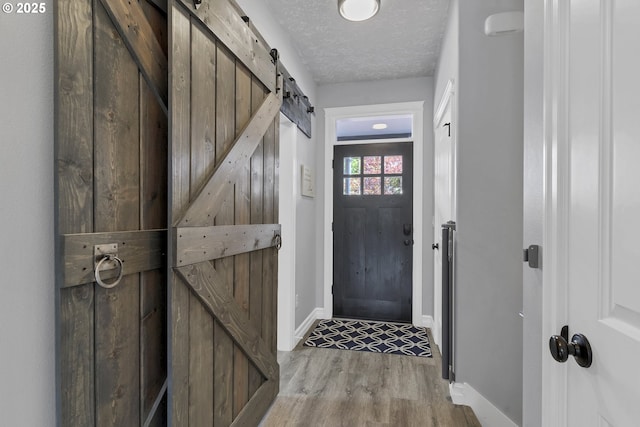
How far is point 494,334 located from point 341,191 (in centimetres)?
229

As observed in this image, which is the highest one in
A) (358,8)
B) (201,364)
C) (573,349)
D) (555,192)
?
(358,8)

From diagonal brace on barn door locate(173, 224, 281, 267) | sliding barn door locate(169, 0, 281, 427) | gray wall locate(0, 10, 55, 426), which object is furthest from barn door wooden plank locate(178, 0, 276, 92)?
diagonal brace on barn door locate(173, 224, 281, 267)

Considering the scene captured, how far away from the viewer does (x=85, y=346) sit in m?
0.91

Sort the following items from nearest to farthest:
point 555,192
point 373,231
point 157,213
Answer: point 555,192 < point 157,213 < point 373,231

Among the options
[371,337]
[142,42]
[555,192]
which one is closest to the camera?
[555,192]

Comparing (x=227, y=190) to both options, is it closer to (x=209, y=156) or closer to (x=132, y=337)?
(x=209, y=156)

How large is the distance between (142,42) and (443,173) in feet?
7.86

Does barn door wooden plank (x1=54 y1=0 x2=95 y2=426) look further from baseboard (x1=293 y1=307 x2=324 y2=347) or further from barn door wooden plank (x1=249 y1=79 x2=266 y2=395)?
baseboard (x1=293 y1=307 x2=324 y2=347)

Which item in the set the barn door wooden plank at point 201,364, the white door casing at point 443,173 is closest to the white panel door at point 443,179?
A: the white door casing at point 443,173

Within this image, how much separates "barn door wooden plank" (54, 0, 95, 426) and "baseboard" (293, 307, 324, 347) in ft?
7.34

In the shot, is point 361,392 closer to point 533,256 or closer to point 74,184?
point 533,256

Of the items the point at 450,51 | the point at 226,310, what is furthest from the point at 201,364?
the point at 450,51

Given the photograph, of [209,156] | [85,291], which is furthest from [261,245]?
[85,291]

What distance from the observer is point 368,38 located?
2.77m
